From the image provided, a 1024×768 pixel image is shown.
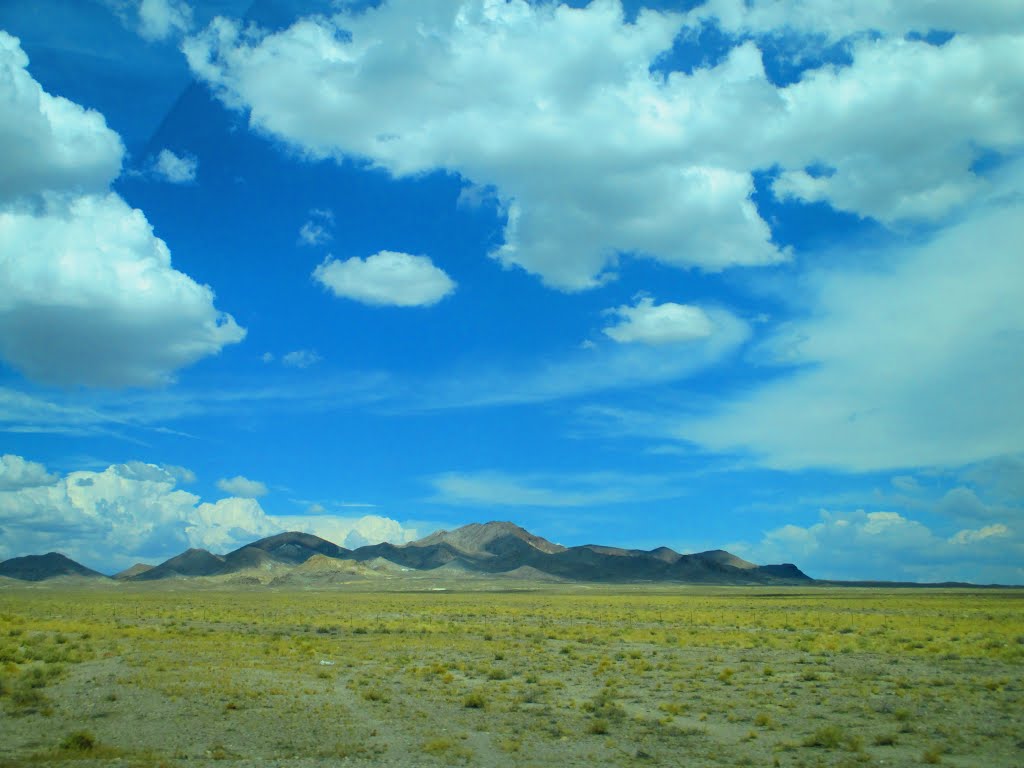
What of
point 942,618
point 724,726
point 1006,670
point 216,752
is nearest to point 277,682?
point 216,752

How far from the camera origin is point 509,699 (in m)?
28.2

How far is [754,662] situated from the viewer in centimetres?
3844

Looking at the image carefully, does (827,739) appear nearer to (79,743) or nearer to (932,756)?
(932,756)

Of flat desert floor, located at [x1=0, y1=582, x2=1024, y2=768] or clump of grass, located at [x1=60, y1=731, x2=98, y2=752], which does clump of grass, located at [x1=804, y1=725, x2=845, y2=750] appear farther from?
clump of grass, located at [x1=60, y1=731, x2=98, y2=752]

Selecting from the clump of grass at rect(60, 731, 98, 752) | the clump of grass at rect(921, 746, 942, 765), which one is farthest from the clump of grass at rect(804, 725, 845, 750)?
the clump of grass at rect(60, 731, 98, 752)

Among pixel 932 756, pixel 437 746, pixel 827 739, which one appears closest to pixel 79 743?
pixel 437 746

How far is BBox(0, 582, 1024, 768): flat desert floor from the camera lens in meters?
20.4

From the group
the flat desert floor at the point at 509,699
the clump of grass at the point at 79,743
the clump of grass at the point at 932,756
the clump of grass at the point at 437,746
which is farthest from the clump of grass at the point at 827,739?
the clump of grass at the point at 79,743

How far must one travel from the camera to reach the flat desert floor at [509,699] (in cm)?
2039

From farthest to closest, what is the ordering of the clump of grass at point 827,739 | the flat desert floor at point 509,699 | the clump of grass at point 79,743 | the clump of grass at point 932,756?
the clump of grass at point 827,739 → the flat desert floor at point 509,699 → the clump of grass at point 79,743 → the clump of grass at point 932,756

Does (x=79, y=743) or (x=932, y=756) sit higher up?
(x=932, y=756)

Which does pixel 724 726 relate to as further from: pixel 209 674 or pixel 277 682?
pixel 209 674

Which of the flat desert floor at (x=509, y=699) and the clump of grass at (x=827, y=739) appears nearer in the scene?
the flat desert floor at (x=509, y=699)

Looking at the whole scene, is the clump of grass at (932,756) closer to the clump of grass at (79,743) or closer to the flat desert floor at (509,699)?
the flat desert floor at (509,699)
